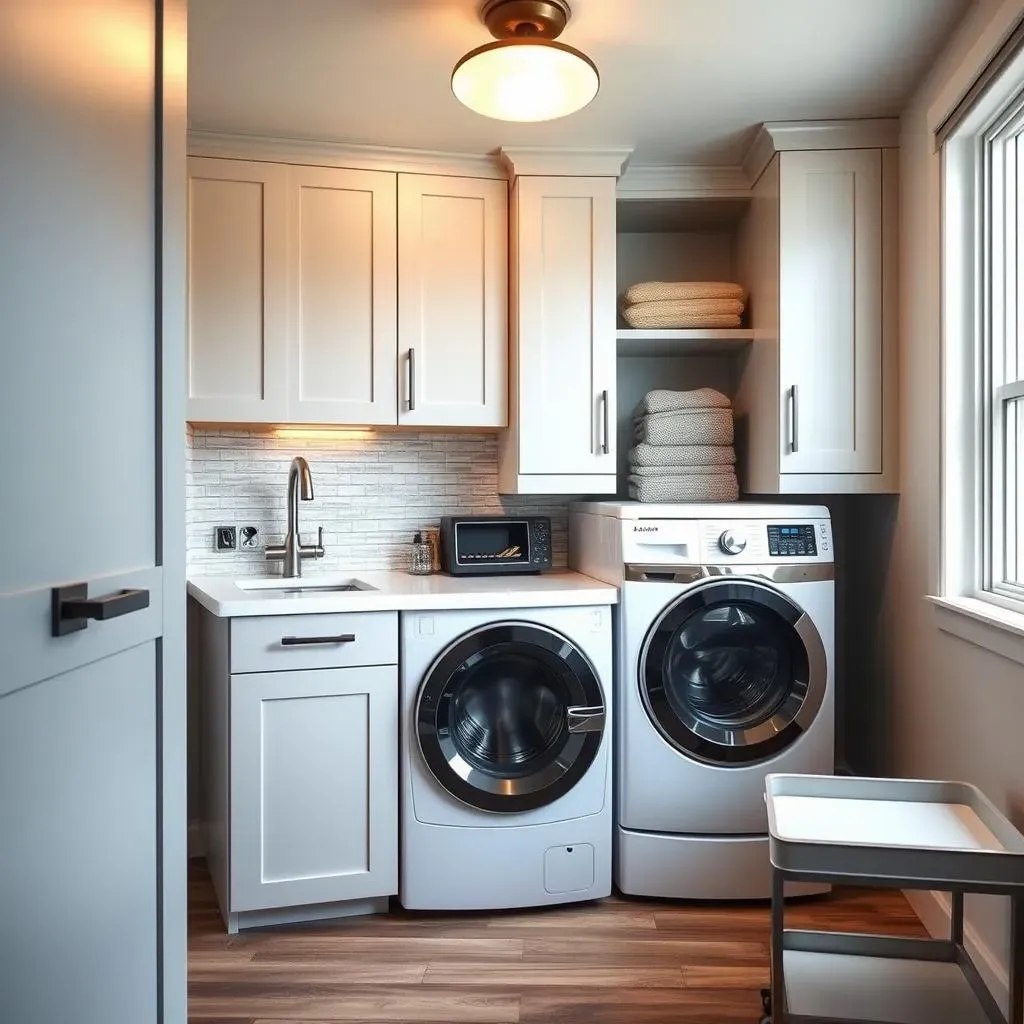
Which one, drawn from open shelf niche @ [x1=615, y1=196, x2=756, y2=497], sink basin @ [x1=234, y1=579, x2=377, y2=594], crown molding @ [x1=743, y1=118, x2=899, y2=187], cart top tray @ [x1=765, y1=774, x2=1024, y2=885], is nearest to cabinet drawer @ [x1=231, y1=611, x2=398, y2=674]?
sink basin @ [x1=234, y1=579, x2=377, y2=594]

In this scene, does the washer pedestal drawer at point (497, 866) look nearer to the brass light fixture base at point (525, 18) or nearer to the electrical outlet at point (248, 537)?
the electrical outlet at point (248, 537)

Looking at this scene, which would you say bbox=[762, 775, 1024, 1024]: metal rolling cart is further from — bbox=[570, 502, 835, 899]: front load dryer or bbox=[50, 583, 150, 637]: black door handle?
bbox=[50, 583, 150, 637]: black door handle

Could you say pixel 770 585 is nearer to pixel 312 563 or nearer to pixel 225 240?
pixel 312 563

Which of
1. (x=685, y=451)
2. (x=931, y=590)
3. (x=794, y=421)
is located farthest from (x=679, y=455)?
(x=931, y=590)

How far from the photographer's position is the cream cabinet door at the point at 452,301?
283 centimetres

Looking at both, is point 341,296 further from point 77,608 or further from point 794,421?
point 77,608

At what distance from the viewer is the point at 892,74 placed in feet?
7.77

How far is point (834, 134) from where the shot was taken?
8.69 ft

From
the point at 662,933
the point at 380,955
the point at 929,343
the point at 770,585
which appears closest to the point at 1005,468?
the point at 929,343

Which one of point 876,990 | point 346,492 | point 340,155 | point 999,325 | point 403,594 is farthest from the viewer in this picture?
point 346,492

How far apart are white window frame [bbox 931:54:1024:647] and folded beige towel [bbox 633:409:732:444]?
0.76 meters

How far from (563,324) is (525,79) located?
89 centimetres

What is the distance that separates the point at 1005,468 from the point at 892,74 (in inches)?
43.5

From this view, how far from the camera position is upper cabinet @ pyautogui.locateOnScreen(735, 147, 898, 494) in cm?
265
